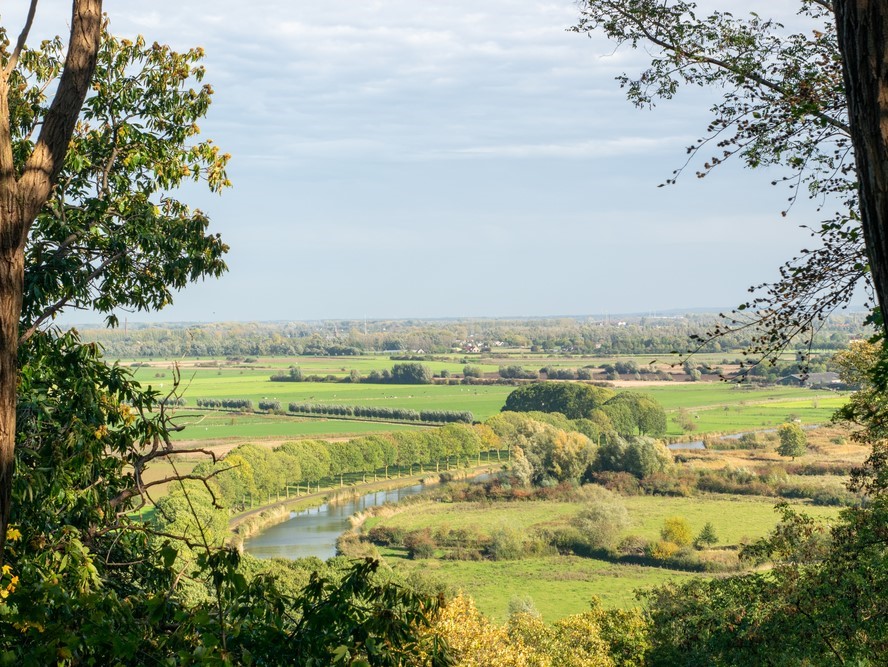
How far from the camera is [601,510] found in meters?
41.5

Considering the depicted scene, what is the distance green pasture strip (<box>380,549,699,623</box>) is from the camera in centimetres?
3072

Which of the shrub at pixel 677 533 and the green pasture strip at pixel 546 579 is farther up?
the shrub at pixel 677 533

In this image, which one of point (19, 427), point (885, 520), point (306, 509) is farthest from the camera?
point (306, 509)

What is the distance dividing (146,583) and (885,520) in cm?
785

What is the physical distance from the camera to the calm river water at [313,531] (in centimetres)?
3646

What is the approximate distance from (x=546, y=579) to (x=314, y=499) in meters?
19.6

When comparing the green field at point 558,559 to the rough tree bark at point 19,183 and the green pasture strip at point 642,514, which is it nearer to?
the green pasture strip at point 642,514

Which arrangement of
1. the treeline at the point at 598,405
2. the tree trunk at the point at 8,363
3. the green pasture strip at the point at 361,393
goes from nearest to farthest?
the tree trunk at the point at 8,363 → the treeline at the point at 598,405 → the green pasture strip at the point at 361,393

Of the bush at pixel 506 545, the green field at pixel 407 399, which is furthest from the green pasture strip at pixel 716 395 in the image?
the bush at pixel 506 545

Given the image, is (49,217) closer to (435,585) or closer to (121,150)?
(121,150)

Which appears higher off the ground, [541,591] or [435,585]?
[435,585]

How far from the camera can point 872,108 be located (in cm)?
250

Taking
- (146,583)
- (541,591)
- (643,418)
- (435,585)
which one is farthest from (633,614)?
(643,418)

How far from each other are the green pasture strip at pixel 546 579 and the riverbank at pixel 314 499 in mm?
7603
